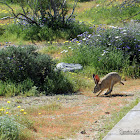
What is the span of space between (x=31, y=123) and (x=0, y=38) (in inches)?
467

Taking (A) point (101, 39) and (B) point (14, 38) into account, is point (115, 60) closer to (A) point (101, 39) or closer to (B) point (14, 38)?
(A) point (101, 39)

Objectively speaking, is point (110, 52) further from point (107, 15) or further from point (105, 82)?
point (107, 15)

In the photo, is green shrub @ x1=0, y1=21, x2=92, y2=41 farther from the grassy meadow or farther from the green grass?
the green grass

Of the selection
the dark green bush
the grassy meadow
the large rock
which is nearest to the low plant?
the grassy meadow

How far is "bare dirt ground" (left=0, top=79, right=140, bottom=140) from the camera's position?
15.8 feet

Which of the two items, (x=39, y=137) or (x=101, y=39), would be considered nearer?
(x=39, y=137)

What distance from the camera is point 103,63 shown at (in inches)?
417

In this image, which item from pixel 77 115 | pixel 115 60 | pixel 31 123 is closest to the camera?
pixel 31 123

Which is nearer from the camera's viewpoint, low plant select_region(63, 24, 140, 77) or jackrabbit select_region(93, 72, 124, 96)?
jackrabbit select_region(93, 72, 124, 96)

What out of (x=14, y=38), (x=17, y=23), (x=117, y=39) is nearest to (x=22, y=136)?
(x=117, y=39)

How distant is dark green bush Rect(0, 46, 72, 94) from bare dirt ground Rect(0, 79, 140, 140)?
694 millimetres

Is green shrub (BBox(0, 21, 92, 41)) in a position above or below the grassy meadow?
above

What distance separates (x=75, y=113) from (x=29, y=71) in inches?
114

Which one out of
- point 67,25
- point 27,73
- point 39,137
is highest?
point 67,25
